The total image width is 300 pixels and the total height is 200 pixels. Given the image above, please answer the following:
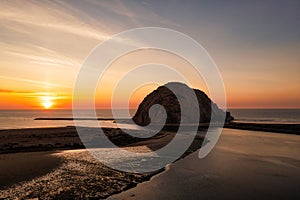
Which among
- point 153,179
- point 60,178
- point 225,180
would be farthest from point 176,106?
point 60,178

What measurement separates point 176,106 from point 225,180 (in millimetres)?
73749

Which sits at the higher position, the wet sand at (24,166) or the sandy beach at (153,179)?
the wet sand at (24,166)

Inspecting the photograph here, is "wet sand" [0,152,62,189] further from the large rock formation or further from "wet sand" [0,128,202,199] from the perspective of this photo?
the large rock formation

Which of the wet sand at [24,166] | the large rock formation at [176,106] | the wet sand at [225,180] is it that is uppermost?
the large rock formation at [176,106]

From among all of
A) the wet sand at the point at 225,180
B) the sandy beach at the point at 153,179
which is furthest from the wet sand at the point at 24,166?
the wet sand at the point at 225,180

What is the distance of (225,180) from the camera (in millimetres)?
14938

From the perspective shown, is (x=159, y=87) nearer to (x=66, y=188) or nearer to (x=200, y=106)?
(x=200, y=106)

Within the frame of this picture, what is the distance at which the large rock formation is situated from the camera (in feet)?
280

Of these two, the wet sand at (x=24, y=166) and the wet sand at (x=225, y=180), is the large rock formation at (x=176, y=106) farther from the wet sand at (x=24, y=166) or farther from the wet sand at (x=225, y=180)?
the wet sand at (x=24, y=166)

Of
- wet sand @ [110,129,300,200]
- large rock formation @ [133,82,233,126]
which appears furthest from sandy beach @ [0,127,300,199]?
large rock formation @ [133,82,233,126]

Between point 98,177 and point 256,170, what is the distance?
1210cm

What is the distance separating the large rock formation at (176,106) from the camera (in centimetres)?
8531

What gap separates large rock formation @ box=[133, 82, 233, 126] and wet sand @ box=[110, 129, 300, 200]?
204 ft

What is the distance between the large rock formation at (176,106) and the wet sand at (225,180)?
62130 mm
